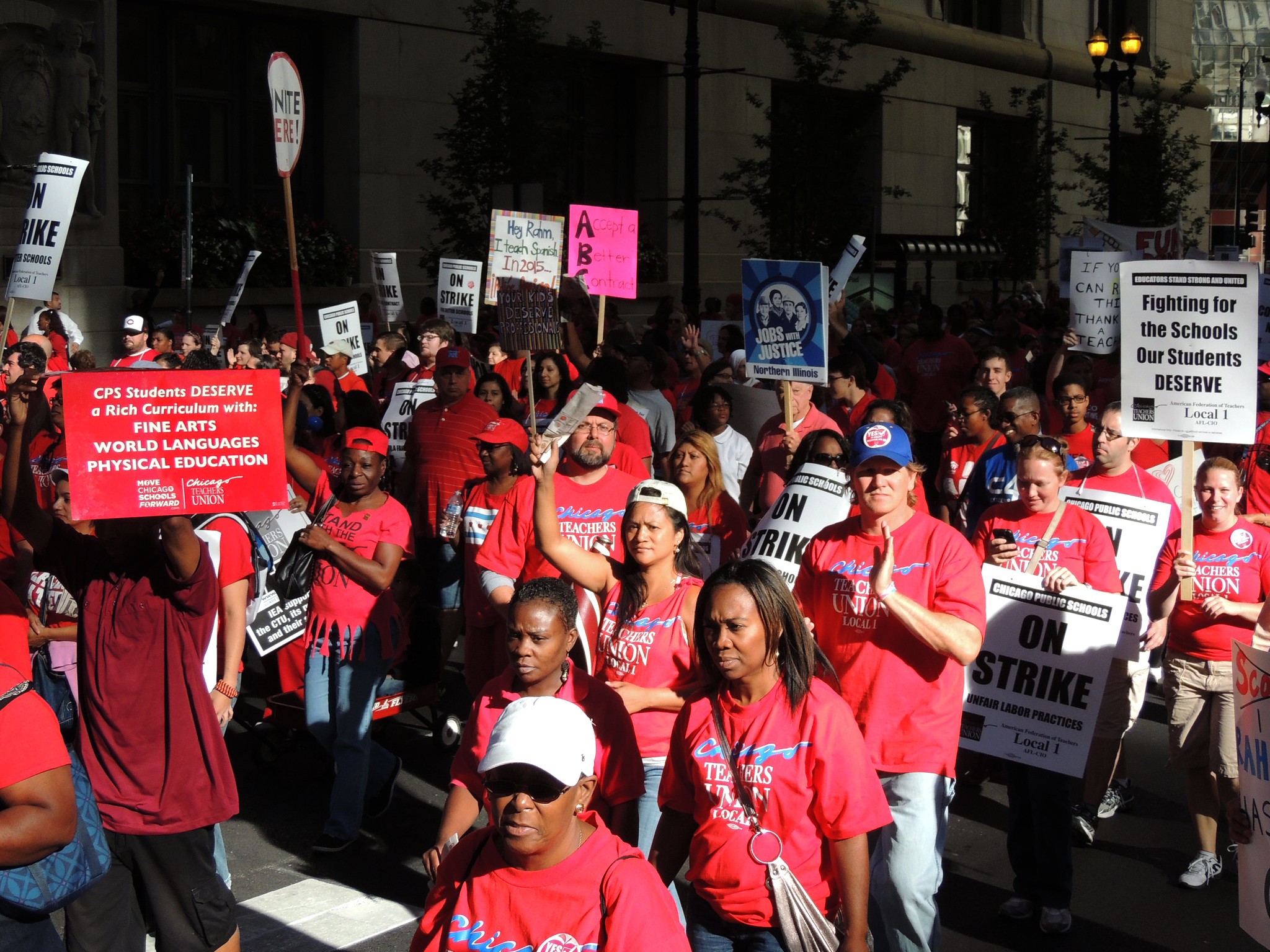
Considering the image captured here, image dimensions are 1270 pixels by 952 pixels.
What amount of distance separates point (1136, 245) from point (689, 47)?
25.0 ft

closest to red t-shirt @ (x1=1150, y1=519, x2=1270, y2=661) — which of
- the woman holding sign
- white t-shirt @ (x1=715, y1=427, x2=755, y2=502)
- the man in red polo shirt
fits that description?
the woman holding sign

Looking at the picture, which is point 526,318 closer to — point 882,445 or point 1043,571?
point 1043,571

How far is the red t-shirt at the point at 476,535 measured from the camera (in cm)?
673

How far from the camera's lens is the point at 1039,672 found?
5.86 meters

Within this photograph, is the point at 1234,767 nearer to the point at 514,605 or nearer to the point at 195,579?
the point at 514,605

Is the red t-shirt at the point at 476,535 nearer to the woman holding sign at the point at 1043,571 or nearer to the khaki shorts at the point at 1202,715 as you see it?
the woman holding sign at the point at 1043,571

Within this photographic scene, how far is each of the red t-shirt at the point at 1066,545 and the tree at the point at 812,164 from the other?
64.1ft

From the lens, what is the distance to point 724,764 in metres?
3.92

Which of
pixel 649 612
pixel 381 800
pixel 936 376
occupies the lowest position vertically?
pixel 381 800

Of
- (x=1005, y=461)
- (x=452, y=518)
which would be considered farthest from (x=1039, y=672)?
(x=452, y=518)

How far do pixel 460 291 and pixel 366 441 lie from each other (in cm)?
756

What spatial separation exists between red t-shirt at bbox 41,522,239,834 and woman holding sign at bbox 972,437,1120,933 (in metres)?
2.92

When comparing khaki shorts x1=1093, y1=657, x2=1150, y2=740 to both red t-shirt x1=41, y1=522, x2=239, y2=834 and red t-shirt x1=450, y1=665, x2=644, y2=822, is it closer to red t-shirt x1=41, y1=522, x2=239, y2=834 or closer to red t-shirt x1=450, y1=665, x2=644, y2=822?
red t-shirt x1=450, y1=665, x2=644, y2=822

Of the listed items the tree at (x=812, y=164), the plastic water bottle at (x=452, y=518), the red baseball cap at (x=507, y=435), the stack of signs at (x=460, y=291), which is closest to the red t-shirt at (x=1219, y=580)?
the red baseball cap at (x=507, y=435)
